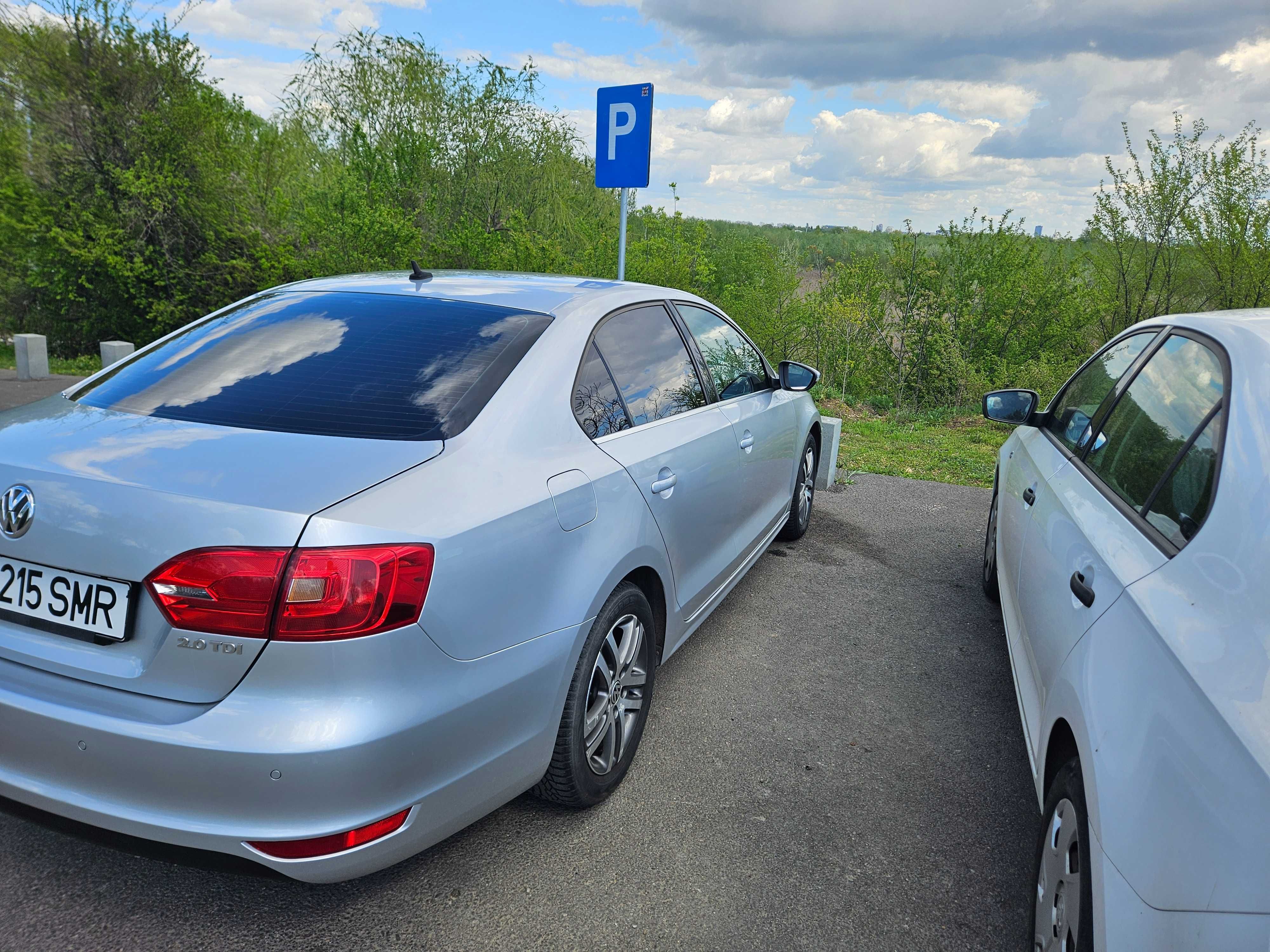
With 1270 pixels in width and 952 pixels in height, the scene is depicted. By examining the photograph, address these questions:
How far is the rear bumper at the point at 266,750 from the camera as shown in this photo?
1774mm

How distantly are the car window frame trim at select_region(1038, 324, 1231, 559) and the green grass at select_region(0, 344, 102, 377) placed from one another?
44.5ft

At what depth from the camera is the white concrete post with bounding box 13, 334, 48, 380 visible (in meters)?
11.7

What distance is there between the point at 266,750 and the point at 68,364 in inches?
649

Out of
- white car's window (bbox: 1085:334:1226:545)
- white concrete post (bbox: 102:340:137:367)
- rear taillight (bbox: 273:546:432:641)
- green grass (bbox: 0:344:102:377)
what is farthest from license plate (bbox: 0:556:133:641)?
green grass (bbox: 0:344:102:377)

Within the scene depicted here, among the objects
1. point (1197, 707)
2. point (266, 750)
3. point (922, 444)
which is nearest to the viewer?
point (1197, 707)

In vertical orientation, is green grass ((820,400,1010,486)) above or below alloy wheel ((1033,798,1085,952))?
below

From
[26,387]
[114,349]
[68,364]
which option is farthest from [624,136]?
[68,364]

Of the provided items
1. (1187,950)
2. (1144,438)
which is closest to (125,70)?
(1144,438)

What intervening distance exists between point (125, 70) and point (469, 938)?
16.2 metres

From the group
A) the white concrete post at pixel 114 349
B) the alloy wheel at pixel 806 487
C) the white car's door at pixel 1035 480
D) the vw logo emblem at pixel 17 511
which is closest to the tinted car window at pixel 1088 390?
the white car's door at pixel 1035 480

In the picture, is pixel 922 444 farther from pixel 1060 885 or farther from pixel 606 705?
pixel 1060 885

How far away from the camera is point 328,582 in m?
1.79

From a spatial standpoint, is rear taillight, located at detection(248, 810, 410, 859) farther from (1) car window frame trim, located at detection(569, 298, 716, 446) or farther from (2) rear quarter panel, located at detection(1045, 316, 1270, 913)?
(2) rear quarter panel, located at detection(1045, 316, 1270, 913)

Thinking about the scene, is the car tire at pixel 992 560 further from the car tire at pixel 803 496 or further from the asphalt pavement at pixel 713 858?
the car tire at pixel 803 496
